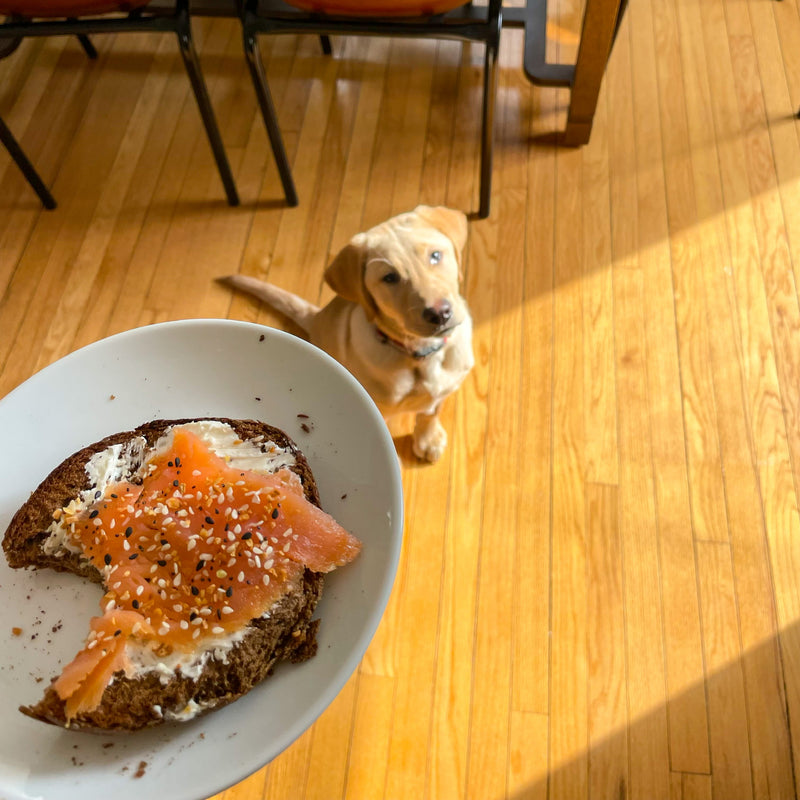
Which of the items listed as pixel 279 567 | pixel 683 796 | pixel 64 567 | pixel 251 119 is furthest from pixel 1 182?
pixel 683 796

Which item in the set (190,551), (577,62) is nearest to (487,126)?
(577,62)

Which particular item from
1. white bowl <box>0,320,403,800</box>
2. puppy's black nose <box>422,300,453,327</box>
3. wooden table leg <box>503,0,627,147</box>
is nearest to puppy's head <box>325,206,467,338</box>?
puppy's black nose <box>422,300,453,327</box>

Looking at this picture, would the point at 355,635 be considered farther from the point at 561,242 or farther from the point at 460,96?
the point at 460,96

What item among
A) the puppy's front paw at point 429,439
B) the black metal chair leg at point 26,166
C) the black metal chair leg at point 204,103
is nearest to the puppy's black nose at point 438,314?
the puppy's front paw at point 429,439

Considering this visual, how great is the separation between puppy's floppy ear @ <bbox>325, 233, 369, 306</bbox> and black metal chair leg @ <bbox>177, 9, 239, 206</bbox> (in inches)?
32.0

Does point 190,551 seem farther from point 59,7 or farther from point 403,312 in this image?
point 59,7

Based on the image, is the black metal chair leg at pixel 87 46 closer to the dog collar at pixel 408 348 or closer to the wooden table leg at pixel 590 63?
the wooden table leg at pixel 590 63

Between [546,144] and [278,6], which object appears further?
[546,144]

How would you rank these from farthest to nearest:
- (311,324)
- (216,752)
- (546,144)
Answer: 1. (546,144)
2. (311,324)
3. (216,752)

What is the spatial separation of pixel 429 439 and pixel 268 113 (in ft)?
3.36

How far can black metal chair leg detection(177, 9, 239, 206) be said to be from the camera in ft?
5.67

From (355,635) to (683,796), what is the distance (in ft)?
3.71

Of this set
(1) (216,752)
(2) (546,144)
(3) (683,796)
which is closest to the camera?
(1) (216,752)

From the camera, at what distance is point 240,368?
2.87ft
